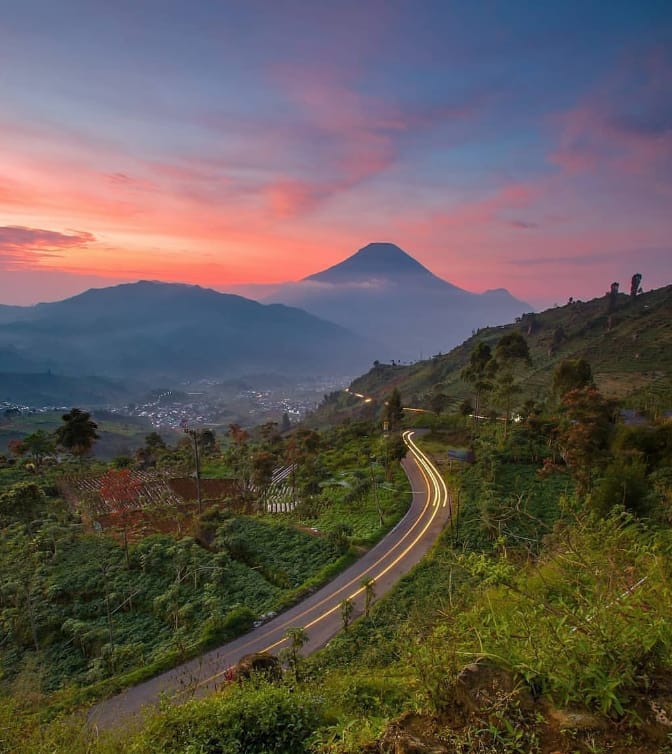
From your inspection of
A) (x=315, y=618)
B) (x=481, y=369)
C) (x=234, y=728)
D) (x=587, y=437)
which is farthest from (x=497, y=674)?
(x=481, y=369)

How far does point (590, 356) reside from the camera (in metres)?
83.4

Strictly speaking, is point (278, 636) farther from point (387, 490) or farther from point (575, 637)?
point (387, 490)

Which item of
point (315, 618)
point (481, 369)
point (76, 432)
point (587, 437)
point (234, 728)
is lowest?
point (315, 618)

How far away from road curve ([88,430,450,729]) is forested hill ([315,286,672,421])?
94.4ft

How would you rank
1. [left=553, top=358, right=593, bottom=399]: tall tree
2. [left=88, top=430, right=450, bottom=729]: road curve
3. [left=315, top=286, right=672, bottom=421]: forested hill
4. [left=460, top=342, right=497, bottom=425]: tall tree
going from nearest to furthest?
[left=88, top=430, right=450, bottom=729]: road curve
[left=553, top=358, right=593, bottom=399]: tall tree
[left=460, top=342, right=497, bottom=425]: tall tree
[left=315, top=286, right=672, bottom=421]: forested hill

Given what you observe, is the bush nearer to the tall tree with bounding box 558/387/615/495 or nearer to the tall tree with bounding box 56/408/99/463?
the tall tree with bounding box 558/387/615/495

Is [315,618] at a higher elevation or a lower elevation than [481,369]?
lower

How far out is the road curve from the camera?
43.6ft

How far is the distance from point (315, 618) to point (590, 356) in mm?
83729

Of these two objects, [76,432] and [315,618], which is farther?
[76,432]

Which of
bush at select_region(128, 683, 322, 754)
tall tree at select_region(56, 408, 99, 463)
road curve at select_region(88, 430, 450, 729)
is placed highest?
bush at select_region(128, 683, 322, 754)

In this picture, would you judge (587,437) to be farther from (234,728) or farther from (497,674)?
(234,728)

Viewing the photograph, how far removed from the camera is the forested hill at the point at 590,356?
66.1 m

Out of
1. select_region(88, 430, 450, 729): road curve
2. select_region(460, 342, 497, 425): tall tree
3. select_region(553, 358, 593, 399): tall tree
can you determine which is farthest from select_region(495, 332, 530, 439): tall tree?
select_region(88, 430, 450, 729): road curve
